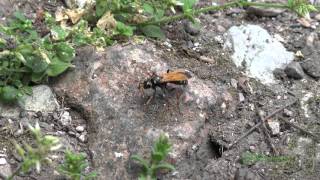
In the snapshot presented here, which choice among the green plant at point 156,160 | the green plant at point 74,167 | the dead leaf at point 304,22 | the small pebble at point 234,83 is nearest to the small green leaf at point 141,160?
the green plant at point 156,160

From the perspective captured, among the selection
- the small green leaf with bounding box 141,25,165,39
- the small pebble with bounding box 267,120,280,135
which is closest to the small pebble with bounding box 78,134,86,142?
the small green leaf with bounding box 141,25,165,39

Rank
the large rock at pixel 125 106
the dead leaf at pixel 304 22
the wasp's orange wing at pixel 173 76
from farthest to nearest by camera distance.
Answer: the dead leaf at pixel 304 22 → the wasp's orange wing at pixel 173 76 → the large rock at pixel 125 106

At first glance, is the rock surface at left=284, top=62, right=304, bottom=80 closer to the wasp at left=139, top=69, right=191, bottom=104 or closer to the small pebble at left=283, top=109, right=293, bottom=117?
→ the small pebble at left=283, top=109, right=293, bottom=117

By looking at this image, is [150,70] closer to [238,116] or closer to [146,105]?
[146,105]

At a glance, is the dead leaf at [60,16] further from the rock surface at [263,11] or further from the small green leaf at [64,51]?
the rock surface at [263,11]

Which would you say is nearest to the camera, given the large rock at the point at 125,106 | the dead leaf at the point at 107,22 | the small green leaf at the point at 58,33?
the large rock at the point at 125,106

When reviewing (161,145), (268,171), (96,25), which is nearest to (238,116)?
(268,171)
